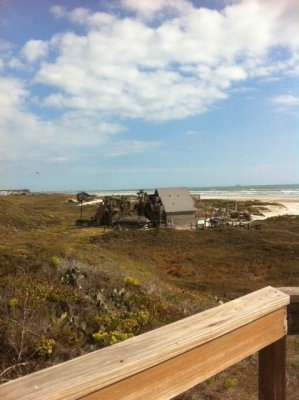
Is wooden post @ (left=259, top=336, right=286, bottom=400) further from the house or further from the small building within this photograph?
the small building

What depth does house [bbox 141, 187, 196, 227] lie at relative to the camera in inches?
2056

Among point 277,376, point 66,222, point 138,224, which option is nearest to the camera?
point 277,376

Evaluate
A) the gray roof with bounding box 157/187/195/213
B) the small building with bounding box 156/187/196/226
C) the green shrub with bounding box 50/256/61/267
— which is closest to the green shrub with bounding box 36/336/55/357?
the green shrub with bounding box 50/256/61/267

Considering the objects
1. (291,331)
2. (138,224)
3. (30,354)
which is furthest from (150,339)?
(138,224)

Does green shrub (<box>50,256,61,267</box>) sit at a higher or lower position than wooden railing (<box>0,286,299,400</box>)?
lower

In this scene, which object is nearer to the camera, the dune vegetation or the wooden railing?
the wooden railing

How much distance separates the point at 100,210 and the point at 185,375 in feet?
181

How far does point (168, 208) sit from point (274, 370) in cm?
5042

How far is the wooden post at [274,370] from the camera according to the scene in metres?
2.32

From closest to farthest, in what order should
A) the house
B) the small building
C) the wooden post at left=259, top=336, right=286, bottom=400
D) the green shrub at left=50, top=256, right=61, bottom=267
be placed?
1. the wooden post at left=259, top=336, right=286, bottom=400
2. the green shrub at left=50, top=256, right=61, bottom=267
3. the house
4. the small building

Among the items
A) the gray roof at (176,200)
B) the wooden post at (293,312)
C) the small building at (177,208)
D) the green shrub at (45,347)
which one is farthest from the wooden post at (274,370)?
the gray roof at (176,200)

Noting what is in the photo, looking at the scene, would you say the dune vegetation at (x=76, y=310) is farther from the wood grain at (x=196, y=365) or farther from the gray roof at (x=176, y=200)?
the gray roof at (x=176, y=200)

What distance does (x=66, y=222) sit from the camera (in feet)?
197

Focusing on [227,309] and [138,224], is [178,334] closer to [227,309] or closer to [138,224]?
[227,309]
